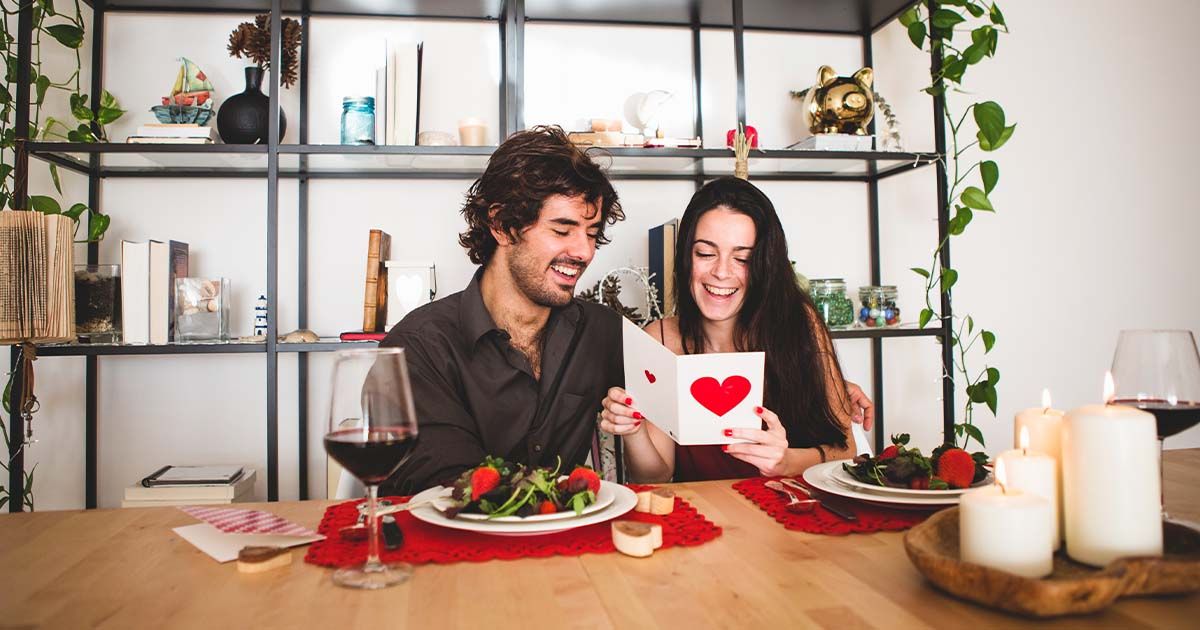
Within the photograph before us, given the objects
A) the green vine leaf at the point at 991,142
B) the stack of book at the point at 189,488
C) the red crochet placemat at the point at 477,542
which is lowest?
the stack of book at the point at 189,488

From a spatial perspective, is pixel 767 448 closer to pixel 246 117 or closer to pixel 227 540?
pixel 227 540

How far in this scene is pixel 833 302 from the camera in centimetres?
259

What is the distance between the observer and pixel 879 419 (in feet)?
9.65

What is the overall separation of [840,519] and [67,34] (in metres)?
2.50

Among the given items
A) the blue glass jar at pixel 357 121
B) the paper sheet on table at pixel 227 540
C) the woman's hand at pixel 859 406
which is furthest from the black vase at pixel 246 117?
the woman's hand at pixel 859 406

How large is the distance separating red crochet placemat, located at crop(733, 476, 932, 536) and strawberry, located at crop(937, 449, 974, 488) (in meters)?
0.06

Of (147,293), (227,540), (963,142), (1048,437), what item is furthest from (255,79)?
(963,142)

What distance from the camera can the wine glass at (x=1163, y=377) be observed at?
0.91 meters

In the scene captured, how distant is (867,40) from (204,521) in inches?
111

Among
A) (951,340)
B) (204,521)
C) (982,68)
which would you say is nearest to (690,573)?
(204,521)

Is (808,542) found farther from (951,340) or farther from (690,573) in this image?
(951,340)

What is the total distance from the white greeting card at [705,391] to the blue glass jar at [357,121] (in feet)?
4.82

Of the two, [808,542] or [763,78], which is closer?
[808,542]

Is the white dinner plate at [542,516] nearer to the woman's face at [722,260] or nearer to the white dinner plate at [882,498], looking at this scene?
the white dinner plate at [882,498]
